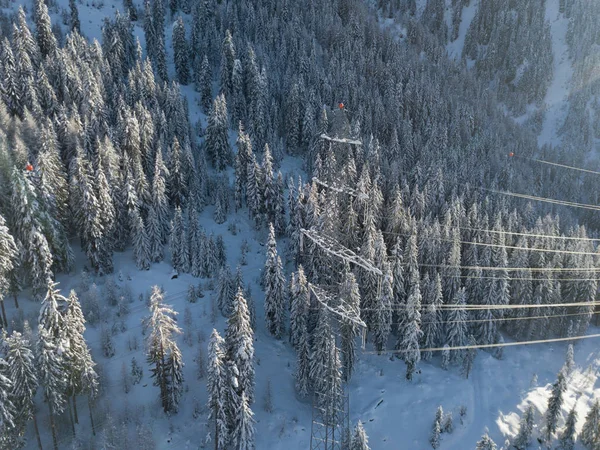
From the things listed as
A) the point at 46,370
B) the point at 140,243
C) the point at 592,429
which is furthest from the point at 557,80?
the point at 46,370

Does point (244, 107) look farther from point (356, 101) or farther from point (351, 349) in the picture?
point (351, 349)

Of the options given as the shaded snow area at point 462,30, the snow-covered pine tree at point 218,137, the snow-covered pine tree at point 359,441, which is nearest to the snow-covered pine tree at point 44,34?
the snow-covered pine tree at point 218,137

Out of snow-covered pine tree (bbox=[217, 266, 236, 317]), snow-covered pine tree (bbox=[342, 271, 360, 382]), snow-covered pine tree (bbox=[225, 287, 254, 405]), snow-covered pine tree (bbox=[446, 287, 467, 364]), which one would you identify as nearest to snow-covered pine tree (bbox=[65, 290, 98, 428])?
snow-covered pine tree (bbox=[225, 287, 254, 405])

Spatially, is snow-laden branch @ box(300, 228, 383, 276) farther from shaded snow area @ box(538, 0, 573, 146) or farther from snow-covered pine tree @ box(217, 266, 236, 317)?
shaded snow area @ box(538, 0, 573, 146)

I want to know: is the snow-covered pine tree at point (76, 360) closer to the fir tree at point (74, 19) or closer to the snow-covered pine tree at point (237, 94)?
the snow-covered pine tree at point (237, 94)

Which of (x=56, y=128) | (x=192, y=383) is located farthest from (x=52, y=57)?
(x=192, y=383)

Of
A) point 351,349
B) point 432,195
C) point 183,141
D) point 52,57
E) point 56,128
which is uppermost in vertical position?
point 52,57
